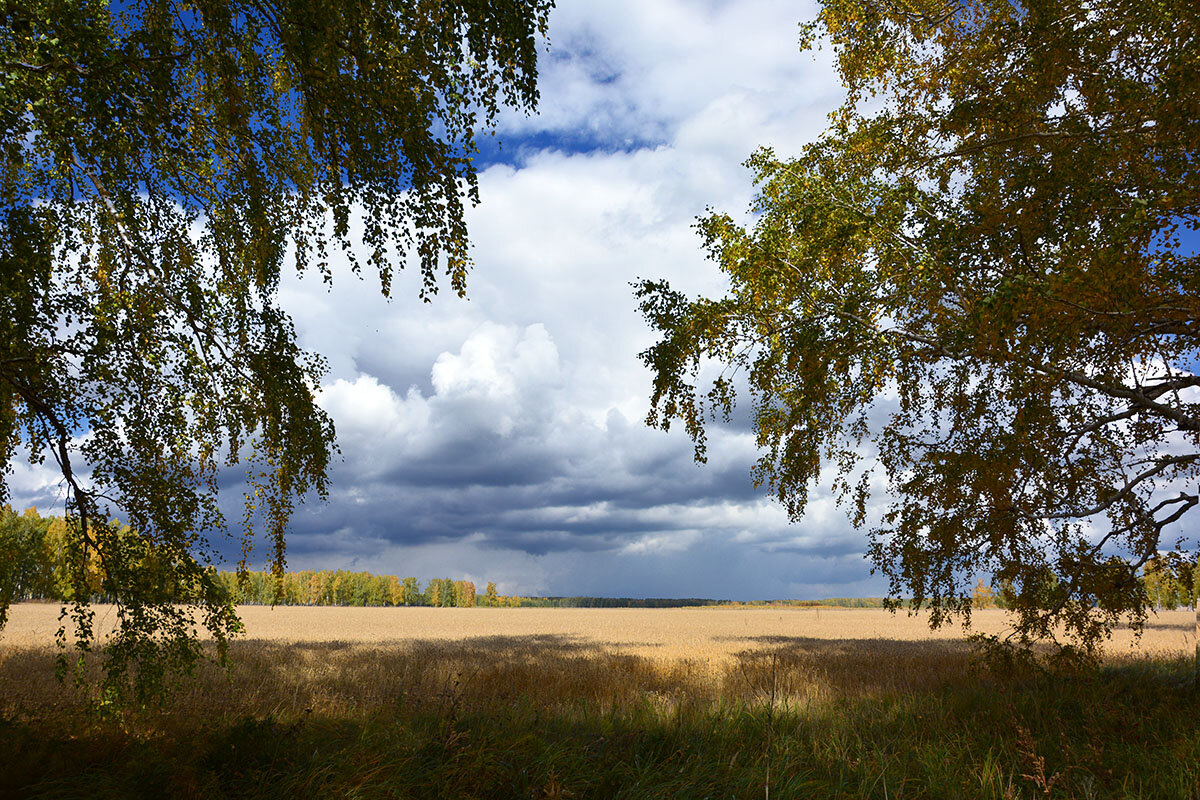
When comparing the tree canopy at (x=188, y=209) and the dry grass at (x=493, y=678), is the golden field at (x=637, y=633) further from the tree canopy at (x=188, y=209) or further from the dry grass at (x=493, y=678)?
the tree canopy at (x=188, y=209)

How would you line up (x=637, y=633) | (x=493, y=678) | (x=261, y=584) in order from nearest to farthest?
(x=493, y=678)
(x=637, y=633)
(x=261, y=584)

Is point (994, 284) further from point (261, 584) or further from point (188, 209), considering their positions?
point (261, 584)

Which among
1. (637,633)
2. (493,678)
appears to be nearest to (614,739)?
(493,678)

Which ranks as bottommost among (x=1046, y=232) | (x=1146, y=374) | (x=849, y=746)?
(x=849, y=746)

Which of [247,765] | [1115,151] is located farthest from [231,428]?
[1115,151]

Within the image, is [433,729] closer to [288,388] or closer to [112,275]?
[288,388]

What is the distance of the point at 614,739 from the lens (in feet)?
23.9

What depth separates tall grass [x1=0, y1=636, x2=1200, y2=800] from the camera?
17.5ft

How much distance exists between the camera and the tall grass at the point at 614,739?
17.5ft

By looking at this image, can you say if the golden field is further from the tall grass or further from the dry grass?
the tall grass

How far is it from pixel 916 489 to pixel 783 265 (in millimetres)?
4208

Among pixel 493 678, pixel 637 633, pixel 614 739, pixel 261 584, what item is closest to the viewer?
pixel 614 739

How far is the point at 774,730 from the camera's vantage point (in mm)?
7938

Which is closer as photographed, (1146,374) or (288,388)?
(288,388)
